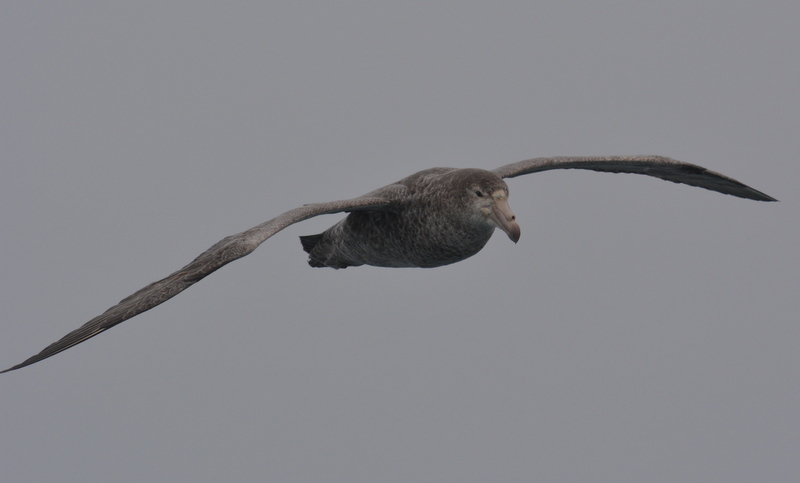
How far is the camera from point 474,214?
11.3 metres

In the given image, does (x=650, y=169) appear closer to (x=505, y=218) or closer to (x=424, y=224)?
(x=424, y=224)

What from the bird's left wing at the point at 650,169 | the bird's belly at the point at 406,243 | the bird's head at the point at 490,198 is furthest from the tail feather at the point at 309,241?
the bird's head at the point at 490,198

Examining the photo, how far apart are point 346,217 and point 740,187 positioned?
5.66m

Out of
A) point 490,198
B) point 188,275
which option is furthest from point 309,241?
point 188,275

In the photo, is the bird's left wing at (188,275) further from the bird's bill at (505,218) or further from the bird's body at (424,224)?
the bird's bill at (505,218)

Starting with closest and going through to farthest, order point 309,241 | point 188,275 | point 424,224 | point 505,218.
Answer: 1. point 188,275
2. point 505,218
3. point 424,224
4. point 309,241

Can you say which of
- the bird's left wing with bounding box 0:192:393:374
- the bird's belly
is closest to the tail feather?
the bird's belly

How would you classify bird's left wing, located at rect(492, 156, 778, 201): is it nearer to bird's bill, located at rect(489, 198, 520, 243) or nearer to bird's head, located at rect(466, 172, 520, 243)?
bird's head, located at rect(466, 172, 520, 243)

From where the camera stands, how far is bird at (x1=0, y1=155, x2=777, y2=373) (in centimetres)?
1020

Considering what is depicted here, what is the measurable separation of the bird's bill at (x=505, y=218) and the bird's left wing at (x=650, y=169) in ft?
5.92

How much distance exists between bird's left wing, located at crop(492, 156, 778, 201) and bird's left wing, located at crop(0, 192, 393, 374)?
2.65 m

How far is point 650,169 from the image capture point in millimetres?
14508

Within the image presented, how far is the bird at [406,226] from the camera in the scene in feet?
33.5

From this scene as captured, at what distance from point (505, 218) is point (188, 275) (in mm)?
3264
